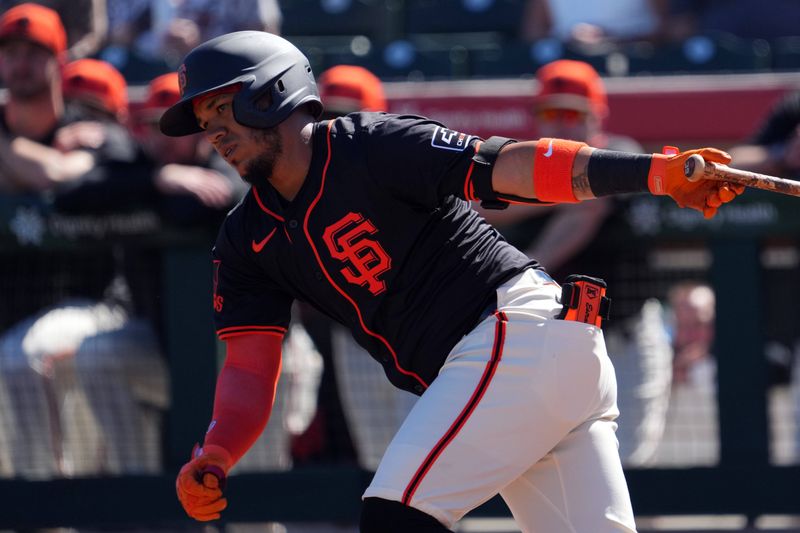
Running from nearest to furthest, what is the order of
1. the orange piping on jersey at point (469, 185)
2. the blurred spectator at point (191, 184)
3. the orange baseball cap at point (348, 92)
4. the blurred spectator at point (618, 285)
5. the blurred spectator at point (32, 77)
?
1. the orange piping on jersey at point (469, 185)
2. the blurred spectator at point (618, 285)
3. the blurred spectator at point (191, 184)
4. the orange baseball cap at point (348, 92)
5. the blurred spectator at point (32, 77)

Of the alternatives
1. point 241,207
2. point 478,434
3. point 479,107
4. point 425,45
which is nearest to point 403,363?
point 478,434

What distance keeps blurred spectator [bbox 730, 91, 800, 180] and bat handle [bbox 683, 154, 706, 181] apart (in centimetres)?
219

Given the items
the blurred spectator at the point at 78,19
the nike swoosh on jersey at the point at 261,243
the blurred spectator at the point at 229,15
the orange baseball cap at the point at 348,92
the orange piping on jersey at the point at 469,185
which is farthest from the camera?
the blurred spectator at the point at 78,19

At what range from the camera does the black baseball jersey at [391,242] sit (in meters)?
2.83

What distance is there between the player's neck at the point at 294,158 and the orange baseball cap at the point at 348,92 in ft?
6.53

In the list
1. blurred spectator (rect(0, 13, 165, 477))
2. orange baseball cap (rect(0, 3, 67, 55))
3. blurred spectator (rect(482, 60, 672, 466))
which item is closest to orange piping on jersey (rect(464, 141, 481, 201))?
blurred spectator (rect(482, 60, 672, 466))

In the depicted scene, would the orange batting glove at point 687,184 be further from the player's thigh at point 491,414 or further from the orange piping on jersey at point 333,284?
the orange piping on jersey at point 333,284

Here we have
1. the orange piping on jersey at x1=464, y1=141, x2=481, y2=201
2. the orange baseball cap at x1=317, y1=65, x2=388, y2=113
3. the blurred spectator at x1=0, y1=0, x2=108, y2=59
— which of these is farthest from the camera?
the blurred spectator at x1=0, y1=0, x2=108, y2=59

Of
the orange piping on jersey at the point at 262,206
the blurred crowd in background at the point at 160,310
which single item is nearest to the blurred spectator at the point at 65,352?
the blurred crowd in background at the point at 160,310

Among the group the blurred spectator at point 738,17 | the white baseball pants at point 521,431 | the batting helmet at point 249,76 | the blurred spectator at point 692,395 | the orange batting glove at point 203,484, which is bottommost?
the blurred spectator at point 692,395

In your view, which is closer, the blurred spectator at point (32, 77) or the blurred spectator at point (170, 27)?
the blurred spectator at point (32, 77)

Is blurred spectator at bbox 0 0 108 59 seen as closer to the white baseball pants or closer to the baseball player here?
the baseball player

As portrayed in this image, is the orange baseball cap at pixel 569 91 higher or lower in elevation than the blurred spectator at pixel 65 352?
higher

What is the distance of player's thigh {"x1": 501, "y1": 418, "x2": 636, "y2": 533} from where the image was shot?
2.75 meters
